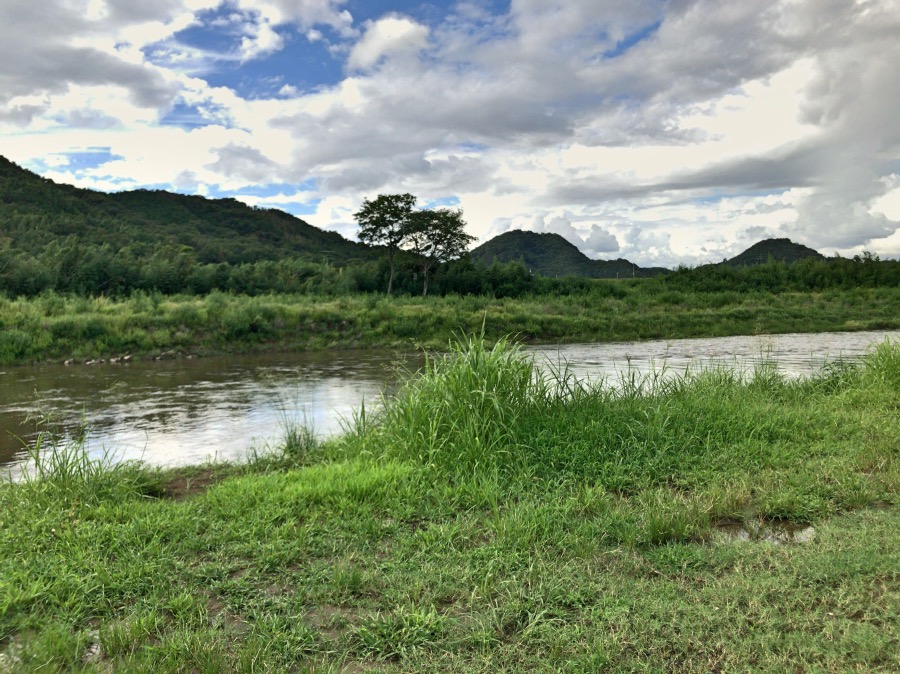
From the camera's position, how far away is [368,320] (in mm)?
22516

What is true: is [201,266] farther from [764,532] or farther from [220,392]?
[764,532]

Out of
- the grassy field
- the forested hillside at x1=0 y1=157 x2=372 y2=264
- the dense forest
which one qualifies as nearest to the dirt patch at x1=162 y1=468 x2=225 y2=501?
the grassy field

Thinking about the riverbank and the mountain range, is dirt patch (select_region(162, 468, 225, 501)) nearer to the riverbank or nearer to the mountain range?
the riverbank

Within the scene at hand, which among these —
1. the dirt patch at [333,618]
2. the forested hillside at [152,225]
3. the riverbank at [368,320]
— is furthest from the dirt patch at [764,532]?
the forested hillside at [152,225]

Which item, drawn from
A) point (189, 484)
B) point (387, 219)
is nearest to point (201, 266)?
point (387, 219)

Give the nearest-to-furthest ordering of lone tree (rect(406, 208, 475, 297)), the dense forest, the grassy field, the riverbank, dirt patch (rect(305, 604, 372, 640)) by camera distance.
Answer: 1. the grassy field
2. dirt patch (rect(305, 604, 372, 640))
3. the riverbank
4. the dense forest
5. lone tree (rect(406, 208, 475, 297))

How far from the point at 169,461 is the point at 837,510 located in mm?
6146

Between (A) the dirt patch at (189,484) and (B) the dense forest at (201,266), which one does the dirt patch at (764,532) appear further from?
(B) the dense forest at (201,266)

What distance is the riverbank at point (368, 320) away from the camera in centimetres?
1805

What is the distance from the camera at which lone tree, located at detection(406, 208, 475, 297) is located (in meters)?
39.0

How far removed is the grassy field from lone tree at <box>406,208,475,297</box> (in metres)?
34.0

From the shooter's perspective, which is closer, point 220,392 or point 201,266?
point 220,392

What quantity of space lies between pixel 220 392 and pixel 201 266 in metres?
22.3

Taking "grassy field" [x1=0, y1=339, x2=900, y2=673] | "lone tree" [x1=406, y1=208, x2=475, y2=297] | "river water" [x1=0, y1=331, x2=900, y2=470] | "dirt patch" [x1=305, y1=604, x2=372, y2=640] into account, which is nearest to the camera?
"grassy field" [x1=0, y1=339, x2=900, y2=673]
